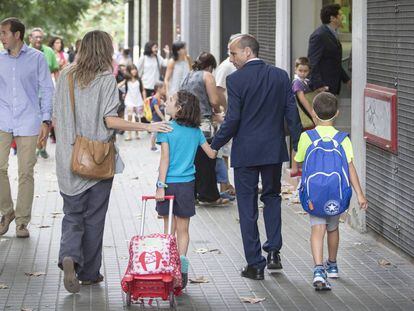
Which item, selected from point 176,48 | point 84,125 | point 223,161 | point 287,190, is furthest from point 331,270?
point 176,48

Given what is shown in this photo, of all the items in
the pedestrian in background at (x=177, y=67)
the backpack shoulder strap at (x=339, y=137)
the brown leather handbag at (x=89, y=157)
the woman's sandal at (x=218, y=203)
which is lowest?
the woman's sandal at (x=218, y=203)

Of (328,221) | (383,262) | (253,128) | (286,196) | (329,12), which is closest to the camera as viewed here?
(328,221)

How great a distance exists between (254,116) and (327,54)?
4.46m

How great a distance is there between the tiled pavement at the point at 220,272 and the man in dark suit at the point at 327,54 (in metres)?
1.44

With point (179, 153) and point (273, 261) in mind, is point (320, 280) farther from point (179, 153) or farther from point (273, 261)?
point (179, 153)

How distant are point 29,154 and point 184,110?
2615 mm

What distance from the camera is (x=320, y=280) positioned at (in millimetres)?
8555

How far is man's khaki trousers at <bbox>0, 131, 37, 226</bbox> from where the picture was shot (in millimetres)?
10742

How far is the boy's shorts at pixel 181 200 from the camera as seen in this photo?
861 centimetres

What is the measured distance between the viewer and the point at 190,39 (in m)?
25.9

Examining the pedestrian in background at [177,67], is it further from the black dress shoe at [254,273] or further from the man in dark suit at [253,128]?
the black dress shoe at [254,273]

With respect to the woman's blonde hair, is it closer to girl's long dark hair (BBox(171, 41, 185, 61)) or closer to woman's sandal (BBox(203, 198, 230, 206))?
woman's sandal (BBox(203, 198, 230, 206))

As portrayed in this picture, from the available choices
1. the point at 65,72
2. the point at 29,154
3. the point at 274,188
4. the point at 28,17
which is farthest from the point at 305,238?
the point at 28,17

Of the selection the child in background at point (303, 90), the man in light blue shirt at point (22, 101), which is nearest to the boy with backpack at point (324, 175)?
the man in light blue shirt at point (22, 101)
